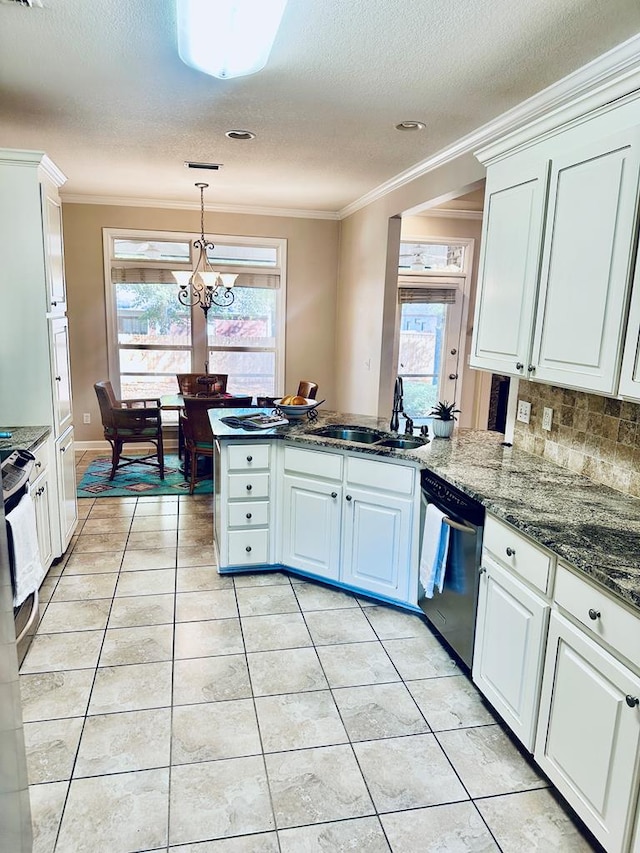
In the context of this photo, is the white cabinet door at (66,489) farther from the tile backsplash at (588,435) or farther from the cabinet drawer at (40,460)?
the tile backsplash at (588,435)

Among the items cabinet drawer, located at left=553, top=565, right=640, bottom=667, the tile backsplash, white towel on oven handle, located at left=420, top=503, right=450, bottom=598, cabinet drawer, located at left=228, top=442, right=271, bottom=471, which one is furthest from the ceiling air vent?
cabinet drawer, located at left=553, top=565, right=640, bottom=667

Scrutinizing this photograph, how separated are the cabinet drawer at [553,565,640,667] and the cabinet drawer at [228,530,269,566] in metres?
2.01

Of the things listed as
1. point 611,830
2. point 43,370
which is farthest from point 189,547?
point 611,830

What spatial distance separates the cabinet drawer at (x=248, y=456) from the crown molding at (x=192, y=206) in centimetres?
401

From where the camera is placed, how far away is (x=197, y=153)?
418 centimetres

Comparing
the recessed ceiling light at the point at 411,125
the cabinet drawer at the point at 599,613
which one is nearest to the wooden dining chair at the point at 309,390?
the recessed ceiling light at the point at 411,125

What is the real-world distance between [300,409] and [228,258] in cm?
353

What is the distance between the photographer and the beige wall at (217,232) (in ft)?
20.5

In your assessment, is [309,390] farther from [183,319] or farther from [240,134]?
[240,134]

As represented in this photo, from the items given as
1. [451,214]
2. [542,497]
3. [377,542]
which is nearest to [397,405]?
[377,542]

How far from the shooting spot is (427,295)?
628 cm

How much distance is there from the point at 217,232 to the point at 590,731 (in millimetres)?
6044

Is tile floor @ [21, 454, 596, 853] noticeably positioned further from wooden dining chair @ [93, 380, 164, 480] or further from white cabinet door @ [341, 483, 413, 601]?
wooden dining chair @ [93, 380, 164, 480]

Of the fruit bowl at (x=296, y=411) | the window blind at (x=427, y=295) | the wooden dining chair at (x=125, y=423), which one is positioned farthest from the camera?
the window blind at (x=427, y=295)
